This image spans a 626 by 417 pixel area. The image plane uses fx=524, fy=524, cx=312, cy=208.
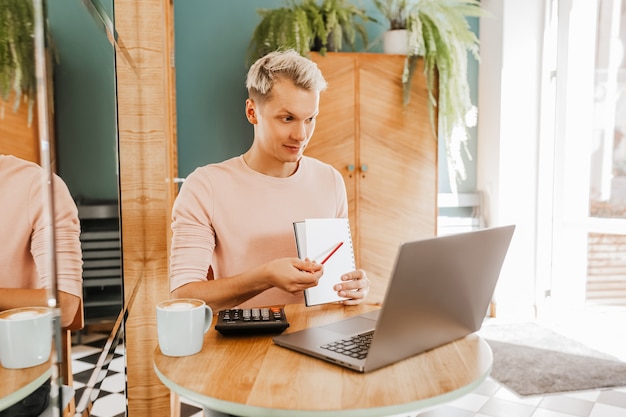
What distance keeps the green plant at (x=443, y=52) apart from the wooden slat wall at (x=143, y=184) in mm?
1933

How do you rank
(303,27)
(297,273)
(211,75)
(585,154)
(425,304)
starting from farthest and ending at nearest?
1. (585,154)
2. (211,75)
3. (303,27)
4. (297,273)
5. (425,304)

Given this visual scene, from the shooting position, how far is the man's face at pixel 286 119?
5.29ft

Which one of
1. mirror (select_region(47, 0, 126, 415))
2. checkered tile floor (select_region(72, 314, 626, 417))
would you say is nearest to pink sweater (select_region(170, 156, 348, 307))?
mirror (select_region(47, 0, 126, 415))

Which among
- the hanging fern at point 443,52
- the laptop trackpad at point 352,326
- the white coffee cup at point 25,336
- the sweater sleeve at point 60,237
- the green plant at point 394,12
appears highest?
the green plant at point 394,12

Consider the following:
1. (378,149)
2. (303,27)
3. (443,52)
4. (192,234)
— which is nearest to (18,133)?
(192,234)

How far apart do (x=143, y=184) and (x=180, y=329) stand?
0.94 m

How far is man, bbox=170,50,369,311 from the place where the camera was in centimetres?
156

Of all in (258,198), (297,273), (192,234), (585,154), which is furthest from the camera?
(585,154)

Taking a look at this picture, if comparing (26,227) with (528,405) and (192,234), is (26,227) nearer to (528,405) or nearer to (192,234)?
(192,234)

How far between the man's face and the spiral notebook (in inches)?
14.0

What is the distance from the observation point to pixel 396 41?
11.4ft

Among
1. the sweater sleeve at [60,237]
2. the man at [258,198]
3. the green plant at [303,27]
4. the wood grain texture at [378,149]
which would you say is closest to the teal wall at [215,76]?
the green plant at [303,27]

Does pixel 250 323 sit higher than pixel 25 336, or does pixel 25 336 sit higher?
pixel 25 336

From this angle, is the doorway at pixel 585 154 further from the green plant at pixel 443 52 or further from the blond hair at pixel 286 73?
the blond hair at pixel 286 73
